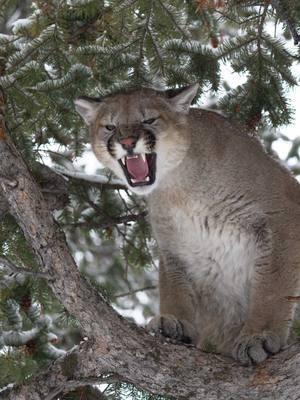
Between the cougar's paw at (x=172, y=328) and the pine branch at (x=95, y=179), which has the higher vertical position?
the pine branch at (x=95, y=179)

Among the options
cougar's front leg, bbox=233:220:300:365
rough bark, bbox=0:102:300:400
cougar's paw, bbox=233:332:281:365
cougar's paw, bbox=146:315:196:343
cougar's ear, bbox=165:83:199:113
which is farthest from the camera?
Result: cougar's ear, bbox=165:83:199:113

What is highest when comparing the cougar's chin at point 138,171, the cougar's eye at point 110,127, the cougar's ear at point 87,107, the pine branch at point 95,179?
the cougar's ear at point 87,107

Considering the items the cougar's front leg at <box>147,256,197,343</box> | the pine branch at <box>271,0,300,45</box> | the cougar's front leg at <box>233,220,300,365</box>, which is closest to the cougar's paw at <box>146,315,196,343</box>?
the cougar's front leg at <box>147,256,197,343</box>

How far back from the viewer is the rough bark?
150 inches

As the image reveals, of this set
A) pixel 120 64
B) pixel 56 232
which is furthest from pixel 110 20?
pixel 56 232

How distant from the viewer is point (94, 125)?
→ 515 cm

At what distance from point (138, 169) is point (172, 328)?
3.35ft

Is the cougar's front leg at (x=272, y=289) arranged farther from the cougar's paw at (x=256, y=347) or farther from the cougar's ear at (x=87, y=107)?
the cougar's ear at (x=87, y=107)

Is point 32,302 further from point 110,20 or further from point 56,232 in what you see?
point 110,20

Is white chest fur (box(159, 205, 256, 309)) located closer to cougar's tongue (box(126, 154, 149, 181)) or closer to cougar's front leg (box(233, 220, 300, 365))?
cougar's front leg (box(233, 220, 300, 365))

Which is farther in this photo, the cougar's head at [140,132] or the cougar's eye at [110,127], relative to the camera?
the cougar's eye at [110,127]

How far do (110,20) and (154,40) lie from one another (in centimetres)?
32

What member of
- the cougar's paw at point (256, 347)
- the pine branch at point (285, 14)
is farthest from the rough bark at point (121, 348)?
the pine branch at point (285, 14)

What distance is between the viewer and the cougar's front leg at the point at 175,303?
4.58m
